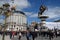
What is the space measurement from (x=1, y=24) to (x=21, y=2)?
1.02m

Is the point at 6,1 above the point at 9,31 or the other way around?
above

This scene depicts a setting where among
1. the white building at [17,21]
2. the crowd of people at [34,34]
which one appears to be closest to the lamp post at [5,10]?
the white building at [17,21]

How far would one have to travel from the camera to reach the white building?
10.5m

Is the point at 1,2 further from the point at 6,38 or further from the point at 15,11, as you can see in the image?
the point at 6,38

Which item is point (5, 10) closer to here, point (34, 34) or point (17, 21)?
point (17, 21)

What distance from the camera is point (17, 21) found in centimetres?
1059

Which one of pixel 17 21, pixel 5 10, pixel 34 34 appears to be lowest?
pixel 34 34

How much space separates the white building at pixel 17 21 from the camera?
1052 cm

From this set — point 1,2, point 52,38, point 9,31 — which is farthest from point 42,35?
point 1,2

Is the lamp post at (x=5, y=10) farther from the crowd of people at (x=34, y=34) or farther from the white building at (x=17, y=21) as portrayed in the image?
the crowd of people at (x=34, y=34)

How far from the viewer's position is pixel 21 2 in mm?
10797

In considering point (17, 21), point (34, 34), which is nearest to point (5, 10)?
point (17, 21)

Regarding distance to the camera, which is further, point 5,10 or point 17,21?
point 17,21

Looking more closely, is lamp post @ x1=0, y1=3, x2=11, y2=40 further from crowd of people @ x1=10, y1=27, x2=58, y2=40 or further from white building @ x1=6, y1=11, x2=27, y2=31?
crowd of people @ x1=10, y1=27, x2=58, y2=40
